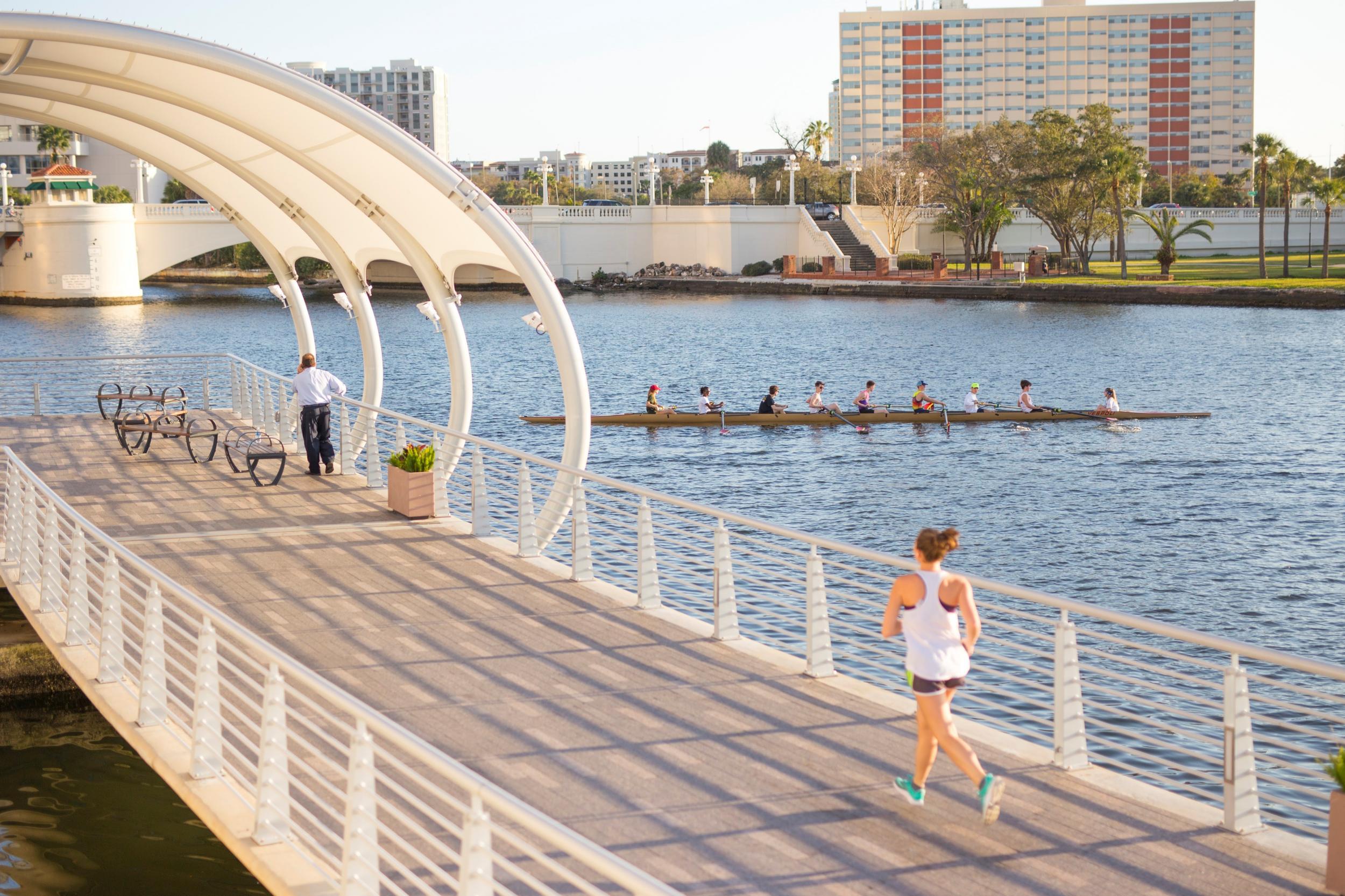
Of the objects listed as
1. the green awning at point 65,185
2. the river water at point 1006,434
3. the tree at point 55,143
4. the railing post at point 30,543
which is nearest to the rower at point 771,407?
the river water at point 1006,434

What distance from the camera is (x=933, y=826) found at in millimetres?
7191

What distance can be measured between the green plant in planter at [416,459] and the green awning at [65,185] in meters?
92.0

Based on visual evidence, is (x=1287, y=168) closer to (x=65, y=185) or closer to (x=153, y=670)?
(x=65, y=185)

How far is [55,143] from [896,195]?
80.7 metres

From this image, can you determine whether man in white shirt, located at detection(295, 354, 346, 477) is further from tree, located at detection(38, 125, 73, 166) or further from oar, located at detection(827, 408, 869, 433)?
tree, located at detection(38, 125, 73, 166)

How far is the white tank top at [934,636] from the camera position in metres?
7.23

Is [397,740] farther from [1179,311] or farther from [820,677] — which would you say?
[1179,311]

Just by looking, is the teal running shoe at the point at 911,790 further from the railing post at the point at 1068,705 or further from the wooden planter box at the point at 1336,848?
the wooden planter box at the point at 1336,848

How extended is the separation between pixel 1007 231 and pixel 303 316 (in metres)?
99.7

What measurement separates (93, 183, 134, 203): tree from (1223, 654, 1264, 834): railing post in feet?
420

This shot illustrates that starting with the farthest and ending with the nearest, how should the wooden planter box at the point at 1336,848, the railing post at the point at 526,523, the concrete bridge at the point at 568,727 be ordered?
1. the railing post at the point at 526,523
2. the concrete bridge at the point at 568,727
3. the wooden planter box at the point at 1336,848

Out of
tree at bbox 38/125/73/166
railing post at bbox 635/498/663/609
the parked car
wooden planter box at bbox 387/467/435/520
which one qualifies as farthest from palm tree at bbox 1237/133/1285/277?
tree at bbox 38/125/73/166

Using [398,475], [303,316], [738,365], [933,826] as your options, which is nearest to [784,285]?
[738,365]

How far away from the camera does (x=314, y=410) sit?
18.1 metres
